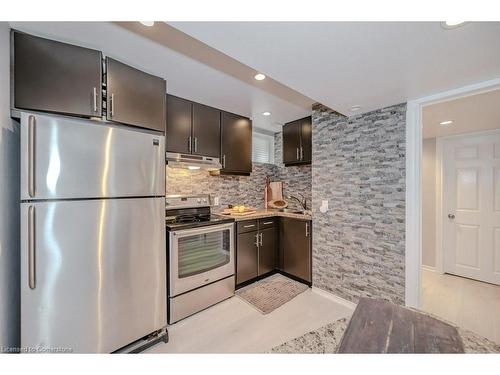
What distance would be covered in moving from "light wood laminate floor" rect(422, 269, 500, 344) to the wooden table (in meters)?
1.99

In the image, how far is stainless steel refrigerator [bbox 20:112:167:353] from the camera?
4.08 feet

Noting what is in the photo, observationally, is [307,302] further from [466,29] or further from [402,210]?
[466,29]

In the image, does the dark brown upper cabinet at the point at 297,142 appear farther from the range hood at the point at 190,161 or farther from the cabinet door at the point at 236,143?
the range hood at the point at 190,161

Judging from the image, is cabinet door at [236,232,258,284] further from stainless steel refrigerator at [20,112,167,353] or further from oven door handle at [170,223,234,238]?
stainless steel refrigerator at [20,112,167,353]

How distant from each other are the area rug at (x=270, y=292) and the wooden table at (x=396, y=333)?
1.63m

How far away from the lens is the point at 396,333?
0.77m

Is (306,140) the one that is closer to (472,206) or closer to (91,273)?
(472,206)

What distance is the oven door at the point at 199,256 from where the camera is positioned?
6.73 feet

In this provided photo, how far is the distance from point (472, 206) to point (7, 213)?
5028 mm

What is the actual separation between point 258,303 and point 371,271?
49.6 inches

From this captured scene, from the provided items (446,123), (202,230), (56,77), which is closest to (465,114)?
(446,123)

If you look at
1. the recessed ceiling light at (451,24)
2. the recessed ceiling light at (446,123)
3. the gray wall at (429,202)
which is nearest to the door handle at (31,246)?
the recessed ceiling light at (451,24)

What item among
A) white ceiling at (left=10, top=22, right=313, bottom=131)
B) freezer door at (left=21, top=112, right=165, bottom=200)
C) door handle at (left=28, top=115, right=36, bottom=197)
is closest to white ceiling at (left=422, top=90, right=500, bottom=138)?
white ceiling at (left=10, top=22, right=313, bottom=131)

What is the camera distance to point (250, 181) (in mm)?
3539
